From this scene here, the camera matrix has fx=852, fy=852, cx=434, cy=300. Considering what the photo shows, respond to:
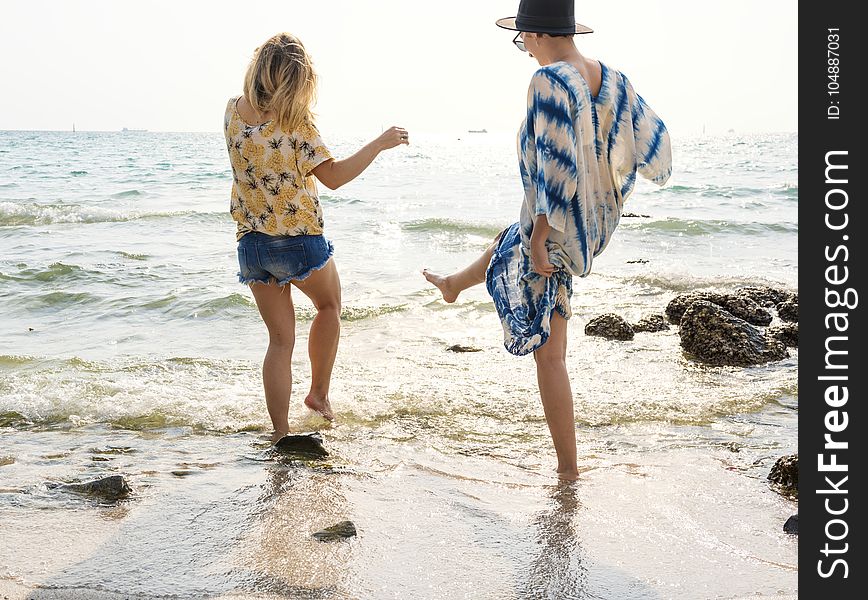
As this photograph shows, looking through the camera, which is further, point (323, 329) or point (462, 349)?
point (462, 349)

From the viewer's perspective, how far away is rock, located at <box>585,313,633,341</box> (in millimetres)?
6699

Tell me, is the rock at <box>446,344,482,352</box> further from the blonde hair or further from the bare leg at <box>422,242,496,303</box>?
the blonde hair

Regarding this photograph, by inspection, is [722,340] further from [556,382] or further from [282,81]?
[282,81]

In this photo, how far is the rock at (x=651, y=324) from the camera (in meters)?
6.95

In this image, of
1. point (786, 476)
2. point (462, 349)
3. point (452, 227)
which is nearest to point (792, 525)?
point (786, 476)

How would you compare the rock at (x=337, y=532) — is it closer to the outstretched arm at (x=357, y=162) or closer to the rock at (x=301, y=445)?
→ the rock at (x=301, y=445)

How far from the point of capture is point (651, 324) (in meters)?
6.97

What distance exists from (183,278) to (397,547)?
22.4 feet

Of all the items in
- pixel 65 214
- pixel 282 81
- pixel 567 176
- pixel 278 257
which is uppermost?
pixel 282 81

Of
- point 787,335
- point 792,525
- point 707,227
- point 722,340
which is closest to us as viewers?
point 792,525

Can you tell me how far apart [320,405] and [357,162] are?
1.51 meters

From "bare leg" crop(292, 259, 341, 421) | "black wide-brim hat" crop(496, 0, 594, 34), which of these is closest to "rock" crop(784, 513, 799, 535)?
"black wide-brim hat" crop(496, 0, 594, 34)

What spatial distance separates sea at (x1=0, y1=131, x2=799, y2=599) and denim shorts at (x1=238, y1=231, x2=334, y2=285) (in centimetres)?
86
